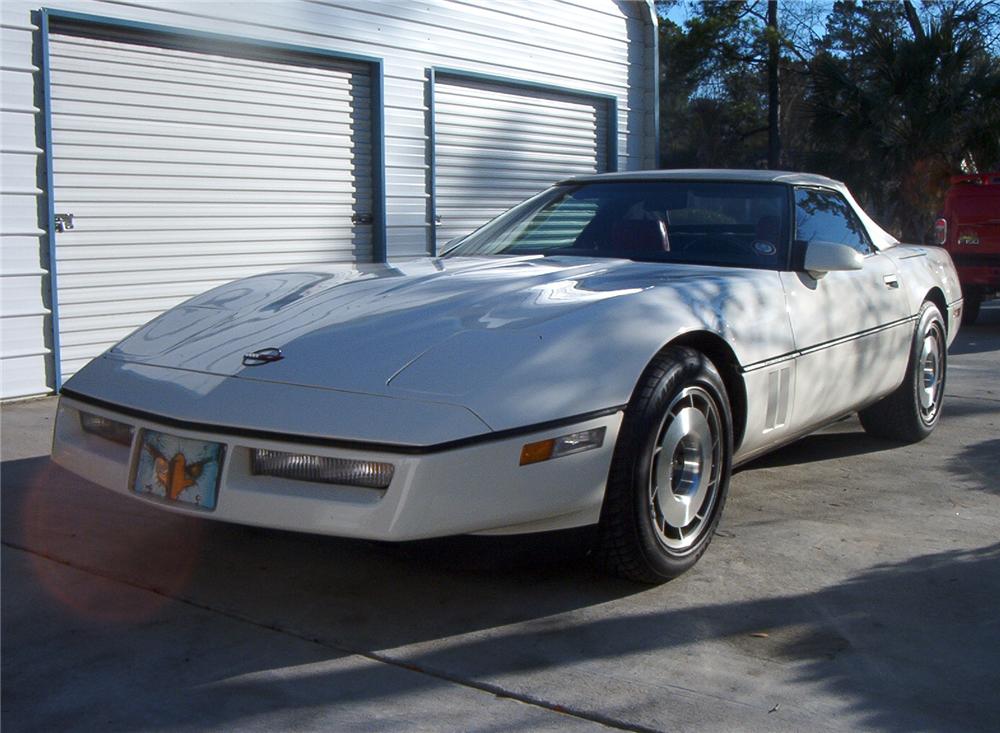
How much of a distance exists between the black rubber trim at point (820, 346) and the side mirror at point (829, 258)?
303mm

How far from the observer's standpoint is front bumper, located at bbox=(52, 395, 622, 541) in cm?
300

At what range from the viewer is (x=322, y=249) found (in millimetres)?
9039

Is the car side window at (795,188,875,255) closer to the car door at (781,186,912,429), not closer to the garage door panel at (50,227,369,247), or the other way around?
the car door at (781,186,912,429)

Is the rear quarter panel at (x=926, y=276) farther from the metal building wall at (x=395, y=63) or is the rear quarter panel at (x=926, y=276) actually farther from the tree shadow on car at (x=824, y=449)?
the metal building wall at (x=395, y=63)

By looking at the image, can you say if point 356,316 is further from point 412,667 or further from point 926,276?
point 926,276

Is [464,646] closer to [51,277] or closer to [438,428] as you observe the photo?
[438,428]

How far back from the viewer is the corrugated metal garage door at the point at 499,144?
10156 millimetres

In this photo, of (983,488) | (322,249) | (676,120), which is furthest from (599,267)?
(676,120)

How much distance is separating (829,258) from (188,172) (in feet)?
16.5

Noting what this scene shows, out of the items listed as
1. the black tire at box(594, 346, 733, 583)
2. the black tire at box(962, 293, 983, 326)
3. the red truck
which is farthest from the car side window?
the black tire at box(962, 293, 983, 326)

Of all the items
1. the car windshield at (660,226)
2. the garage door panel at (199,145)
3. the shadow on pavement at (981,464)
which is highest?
the garage door panel at (199,145)

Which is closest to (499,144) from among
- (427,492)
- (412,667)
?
(427,492)

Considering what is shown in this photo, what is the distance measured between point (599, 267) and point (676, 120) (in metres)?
28.1

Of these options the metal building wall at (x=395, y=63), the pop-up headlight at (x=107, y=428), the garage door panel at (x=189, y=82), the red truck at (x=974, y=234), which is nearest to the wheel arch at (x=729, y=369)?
the pop-up headlight at (x=107, y=428)
